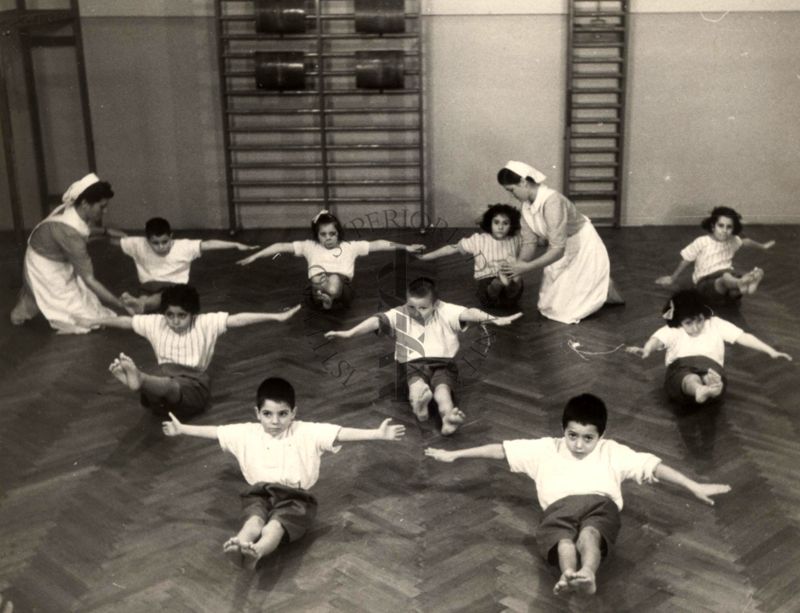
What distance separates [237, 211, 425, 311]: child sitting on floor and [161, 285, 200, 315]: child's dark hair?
146 centimetres

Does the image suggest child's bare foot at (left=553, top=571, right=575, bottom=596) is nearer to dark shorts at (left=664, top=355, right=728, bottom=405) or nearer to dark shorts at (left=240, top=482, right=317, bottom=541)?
dark shorts at (left=240, top=482, right=317, bottom=541)

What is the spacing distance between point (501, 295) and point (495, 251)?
0.32 metres

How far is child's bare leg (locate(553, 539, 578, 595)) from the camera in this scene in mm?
3557

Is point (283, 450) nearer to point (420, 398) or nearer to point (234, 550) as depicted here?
point (234, 550)

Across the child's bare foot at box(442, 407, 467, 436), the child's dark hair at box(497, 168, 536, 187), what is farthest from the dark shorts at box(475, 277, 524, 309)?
the child's bare foot at box(442, 407, 467, 436)

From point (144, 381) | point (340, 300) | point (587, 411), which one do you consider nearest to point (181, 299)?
point (144, 381)

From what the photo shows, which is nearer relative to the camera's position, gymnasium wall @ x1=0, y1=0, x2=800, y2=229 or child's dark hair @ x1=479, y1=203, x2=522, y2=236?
child's dark hair @ x1=479, y1=203, x2=522, y2=236

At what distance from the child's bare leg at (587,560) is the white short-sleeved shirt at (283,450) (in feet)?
3.31

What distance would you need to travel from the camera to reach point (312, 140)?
8586 millimetres

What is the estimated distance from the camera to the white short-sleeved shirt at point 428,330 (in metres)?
5.20

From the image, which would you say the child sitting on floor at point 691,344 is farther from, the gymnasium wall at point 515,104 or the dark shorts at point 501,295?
the gymnasium wall at point 515,104

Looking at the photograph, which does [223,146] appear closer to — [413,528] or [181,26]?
[181,26]

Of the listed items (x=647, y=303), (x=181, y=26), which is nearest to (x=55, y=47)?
(x=181, y=26)

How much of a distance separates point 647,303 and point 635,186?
2.03 m
